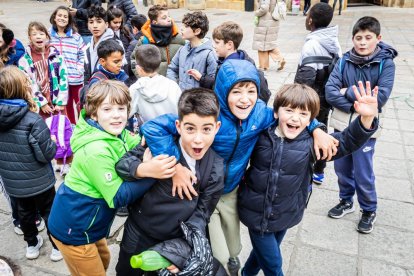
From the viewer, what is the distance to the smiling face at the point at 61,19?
4859mm

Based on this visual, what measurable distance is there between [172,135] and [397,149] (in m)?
3.99

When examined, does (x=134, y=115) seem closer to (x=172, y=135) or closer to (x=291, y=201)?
(x=172, y=135)

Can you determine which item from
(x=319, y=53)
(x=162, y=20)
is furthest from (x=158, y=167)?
(x=162, y=20)

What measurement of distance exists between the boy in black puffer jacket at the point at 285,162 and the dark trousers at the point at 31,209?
5.12 feet

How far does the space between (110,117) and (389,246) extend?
252 centimetres

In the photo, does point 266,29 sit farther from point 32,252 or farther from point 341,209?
point 32,252

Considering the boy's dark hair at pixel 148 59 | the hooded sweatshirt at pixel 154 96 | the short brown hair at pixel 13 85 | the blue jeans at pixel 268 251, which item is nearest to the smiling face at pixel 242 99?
the blue jeans at pixel 268 251

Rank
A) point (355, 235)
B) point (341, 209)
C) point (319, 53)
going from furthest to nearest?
point (319, 53) → point (341, 209) → point (355, 235)

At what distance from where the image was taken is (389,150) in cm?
500

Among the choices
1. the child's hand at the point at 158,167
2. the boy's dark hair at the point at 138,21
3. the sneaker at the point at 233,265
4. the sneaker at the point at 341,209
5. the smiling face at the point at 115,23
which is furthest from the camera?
the boy's dark hair at the point at 138,21

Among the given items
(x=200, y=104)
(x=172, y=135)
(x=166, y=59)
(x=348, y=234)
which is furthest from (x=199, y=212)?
(x=166, y=59)

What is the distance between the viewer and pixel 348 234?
3.37 metres

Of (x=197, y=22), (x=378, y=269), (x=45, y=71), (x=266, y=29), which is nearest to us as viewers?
(x=378, y=269)

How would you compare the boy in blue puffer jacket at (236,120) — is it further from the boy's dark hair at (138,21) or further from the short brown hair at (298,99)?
the boy's dark hair at (138,21)
